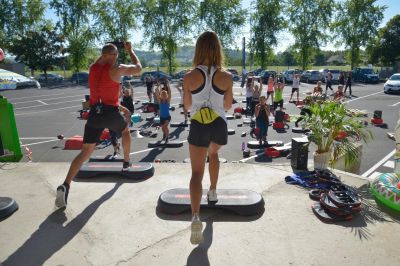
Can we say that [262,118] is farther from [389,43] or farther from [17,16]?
[17,16]

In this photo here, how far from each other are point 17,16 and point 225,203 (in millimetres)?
49651

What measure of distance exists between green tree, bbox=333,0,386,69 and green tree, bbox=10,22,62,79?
115 ft

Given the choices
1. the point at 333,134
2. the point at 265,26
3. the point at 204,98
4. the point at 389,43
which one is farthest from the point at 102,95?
the point at 389,43

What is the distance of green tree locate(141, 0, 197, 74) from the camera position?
133 feet

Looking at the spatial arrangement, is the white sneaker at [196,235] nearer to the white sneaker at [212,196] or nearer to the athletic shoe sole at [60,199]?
the white sneaker at [212,196]

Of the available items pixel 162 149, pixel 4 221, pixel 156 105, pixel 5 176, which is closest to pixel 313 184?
pixel 4 221

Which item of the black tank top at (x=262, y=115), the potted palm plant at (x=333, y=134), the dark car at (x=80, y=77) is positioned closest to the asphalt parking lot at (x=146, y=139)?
the black tank top at (x=262, y=115)

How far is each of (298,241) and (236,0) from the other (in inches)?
1715

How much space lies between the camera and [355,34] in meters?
40.8

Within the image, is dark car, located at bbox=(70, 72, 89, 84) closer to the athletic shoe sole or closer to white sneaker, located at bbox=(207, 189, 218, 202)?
the athletic shoe sole

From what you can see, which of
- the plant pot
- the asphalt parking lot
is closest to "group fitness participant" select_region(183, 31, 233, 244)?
the plant pot

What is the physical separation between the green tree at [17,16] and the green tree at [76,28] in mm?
3433

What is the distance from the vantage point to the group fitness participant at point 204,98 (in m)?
3.00

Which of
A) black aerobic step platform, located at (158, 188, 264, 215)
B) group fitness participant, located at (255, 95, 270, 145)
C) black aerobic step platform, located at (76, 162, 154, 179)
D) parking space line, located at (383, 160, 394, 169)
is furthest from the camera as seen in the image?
group fitness participant, located at (255, 95, 270, 145)
